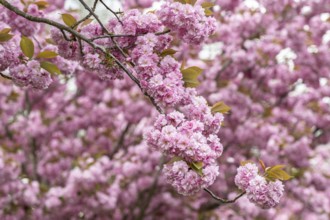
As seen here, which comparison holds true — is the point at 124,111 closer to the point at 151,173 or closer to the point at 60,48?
the point at 151,173

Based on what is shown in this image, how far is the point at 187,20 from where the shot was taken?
2688mm

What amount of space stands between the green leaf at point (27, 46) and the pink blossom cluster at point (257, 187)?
139cm

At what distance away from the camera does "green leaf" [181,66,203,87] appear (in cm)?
271

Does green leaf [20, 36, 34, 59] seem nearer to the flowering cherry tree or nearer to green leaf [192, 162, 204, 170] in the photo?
green leaf [192, 162, 204, 170]

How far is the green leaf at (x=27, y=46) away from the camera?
291 cm

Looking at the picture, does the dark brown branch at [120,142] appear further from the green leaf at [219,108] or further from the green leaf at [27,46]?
the green leaf at [219,108]

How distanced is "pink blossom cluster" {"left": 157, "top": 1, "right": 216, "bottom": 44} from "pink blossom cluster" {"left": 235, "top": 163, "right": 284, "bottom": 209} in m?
0.76

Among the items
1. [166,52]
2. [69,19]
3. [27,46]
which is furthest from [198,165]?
[27,46]

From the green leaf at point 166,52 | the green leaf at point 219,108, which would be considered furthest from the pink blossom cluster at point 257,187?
the green leaf at point 166,52

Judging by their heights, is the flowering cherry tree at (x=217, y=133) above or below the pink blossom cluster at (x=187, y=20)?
above

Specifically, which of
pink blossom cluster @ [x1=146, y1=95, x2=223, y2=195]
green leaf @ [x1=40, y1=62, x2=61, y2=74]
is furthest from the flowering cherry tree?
pink blossom cluster @ [x1=146, y1=95, x2=223, y2=195]

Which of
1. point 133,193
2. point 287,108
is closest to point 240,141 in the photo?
point 287,108

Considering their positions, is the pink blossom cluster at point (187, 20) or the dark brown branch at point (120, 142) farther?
the dark brown branch at point (120, 142)

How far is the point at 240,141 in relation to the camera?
7734mm
